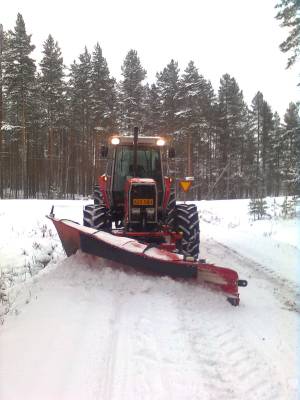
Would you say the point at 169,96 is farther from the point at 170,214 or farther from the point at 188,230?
the point at 188,230

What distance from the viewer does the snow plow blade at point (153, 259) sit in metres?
5.30

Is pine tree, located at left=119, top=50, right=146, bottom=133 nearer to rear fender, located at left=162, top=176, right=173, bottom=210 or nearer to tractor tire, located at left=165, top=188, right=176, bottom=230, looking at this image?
rear fender, located at left=162, top=176, right=173, bottom=210

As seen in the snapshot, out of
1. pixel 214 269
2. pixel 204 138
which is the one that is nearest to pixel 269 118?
pixel 204 138

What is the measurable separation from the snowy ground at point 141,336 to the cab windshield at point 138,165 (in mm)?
2356

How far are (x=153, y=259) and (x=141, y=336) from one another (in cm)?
168

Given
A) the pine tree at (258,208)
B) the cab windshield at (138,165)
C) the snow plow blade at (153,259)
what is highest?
the cab windshield at (138,165)

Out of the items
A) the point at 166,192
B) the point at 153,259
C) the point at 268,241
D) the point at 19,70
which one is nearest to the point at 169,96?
the point at 19,70

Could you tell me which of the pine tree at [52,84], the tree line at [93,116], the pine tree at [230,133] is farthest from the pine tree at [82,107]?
the pine tree at [230,133]

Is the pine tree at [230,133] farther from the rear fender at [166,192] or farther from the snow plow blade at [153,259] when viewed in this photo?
the snow plow blade at [153,259]

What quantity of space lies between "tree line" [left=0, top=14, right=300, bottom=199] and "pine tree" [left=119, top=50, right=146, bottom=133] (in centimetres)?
9

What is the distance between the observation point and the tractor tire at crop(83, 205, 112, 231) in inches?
319

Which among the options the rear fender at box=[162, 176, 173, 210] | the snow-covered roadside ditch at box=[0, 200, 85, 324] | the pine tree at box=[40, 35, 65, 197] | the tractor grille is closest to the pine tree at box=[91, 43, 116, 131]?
the pine tree at box=[40, 35, 65, 197]

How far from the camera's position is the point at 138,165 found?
340 inches

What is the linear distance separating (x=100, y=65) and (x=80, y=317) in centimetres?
3516
